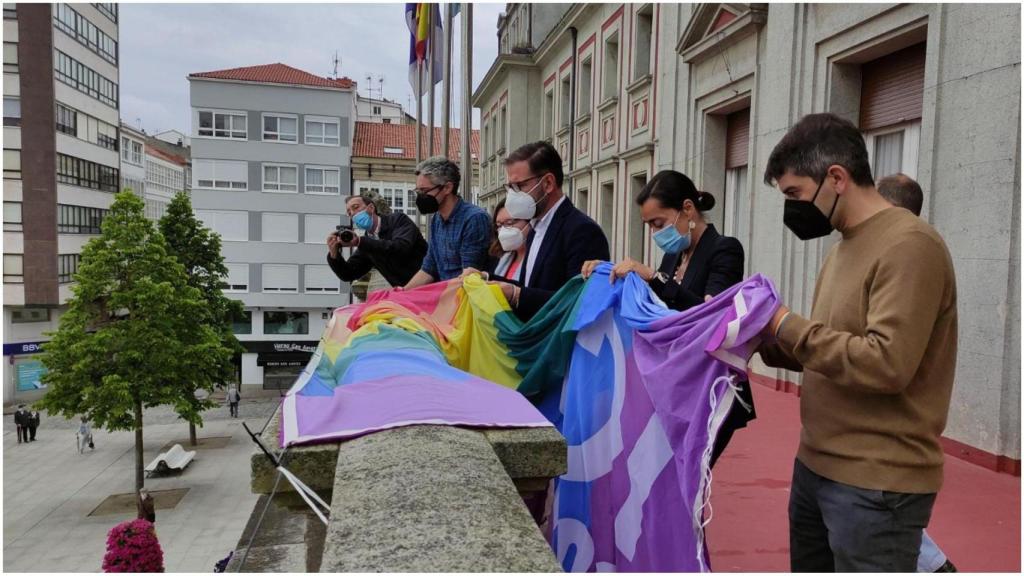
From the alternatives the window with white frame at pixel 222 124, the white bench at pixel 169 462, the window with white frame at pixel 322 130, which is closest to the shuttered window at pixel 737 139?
the white bench at pixel 169 462

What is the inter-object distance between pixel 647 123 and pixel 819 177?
12061 mm

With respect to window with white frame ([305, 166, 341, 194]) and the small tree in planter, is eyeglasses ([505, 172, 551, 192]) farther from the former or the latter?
window with white frame ([305, 166, 341, 194])

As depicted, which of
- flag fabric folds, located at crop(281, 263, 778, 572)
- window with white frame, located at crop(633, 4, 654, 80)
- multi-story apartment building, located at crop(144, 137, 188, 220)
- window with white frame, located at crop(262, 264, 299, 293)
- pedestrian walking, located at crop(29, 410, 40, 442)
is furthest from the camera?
multi-story apartment building, located at crop(144, 137, 188, 220)

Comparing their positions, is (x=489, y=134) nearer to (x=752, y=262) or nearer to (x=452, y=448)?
(x=752, y=262)

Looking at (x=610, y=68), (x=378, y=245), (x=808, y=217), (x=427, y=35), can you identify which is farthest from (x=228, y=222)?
(x=808, y=217)

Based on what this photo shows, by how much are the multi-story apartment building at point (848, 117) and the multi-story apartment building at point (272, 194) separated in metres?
31.3

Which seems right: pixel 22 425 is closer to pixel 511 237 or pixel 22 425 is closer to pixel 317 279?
pixel 317 279

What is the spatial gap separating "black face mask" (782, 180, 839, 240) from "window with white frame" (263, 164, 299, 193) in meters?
44.7

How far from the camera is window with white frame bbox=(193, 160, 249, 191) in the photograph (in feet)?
141

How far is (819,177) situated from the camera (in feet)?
7.29

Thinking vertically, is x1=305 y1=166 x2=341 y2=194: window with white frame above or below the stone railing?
above

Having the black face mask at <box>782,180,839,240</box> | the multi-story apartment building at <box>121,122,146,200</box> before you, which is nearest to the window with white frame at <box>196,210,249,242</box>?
the multi-story apartment building at <box>121,122,146,200</box>

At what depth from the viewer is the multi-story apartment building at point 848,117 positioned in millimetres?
5141

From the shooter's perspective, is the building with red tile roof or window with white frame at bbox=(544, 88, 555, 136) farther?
the building with red tile roof
